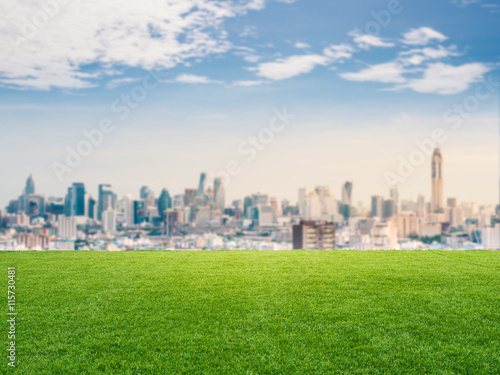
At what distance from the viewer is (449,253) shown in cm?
899

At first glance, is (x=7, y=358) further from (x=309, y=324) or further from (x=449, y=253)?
(x=449, y=253)

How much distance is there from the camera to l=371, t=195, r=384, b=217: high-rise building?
41.1 metres

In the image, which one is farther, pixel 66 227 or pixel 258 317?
pixel 66 227

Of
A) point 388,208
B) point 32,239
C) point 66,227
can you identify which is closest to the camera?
point 32,239

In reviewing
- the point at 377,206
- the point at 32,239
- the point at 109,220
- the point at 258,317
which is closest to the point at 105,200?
the point at 109,220

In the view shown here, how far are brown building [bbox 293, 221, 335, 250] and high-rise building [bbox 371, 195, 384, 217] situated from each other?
18.2m

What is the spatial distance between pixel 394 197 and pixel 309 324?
127 feet

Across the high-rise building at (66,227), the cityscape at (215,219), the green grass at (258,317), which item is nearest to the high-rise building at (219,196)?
the cityscape at (215,219)

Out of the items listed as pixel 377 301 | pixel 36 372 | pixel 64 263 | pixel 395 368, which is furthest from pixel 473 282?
pixel 64 263

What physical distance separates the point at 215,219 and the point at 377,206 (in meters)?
14.9

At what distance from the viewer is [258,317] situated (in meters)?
5.07

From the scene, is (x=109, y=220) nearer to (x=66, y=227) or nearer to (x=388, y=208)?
(x=66, y=227)

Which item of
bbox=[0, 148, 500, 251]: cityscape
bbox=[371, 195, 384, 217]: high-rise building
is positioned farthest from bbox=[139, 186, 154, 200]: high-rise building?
bbox=[371, 195, 384, 217]: high-rise building

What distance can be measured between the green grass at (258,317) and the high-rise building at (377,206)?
3392 centimetres
